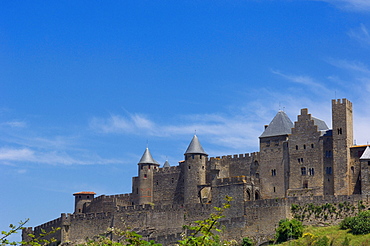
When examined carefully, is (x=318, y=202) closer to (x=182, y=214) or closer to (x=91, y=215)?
(x=182, y=214)

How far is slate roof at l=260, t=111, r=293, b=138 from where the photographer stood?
65.9 metres

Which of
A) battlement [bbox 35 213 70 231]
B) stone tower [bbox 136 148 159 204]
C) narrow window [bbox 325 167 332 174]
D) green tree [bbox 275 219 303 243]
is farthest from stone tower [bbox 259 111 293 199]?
battlement [bbox 35 213 70 231]

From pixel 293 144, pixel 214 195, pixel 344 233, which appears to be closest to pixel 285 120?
pixel 293 144

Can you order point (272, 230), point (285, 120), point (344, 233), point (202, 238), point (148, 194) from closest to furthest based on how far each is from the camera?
point (202, 238) < point (344, 233) < point (272, 230) < point (285, 120) < point (148, 194)

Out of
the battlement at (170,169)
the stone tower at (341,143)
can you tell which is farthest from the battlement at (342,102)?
the battlement at (170,169)

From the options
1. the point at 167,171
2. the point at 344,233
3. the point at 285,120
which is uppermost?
the point at 285,120

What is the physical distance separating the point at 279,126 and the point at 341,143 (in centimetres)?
765

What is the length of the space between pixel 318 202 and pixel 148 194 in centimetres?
2057

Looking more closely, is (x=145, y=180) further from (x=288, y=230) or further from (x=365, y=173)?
(x=365, y=173)

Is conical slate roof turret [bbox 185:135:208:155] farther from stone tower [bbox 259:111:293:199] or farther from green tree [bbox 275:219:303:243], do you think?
green tree [bbox 275:219:303:243]

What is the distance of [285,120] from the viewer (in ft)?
221

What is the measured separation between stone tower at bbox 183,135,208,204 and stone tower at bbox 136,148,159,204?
184 inches

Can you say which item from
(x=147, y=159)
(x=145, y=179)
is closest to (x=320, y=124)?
(x=147, y=159)

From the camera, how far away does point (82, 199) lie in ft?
255
